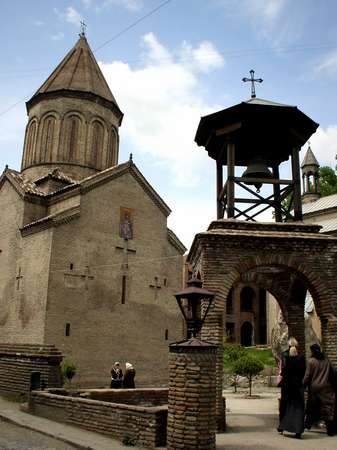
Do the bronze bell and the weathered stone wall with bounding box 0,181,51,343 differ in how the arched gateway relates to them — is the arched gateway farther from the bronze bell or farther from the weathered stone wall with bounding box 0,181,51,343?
the weathered stone wall with bounding box 0,181,51,343

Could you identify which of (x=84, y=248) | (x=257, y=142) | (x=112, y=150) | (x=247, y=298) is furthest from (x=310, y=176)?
(x=257, y=142)

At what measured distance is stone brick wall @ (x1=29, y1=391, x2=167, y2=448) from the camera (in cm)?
664

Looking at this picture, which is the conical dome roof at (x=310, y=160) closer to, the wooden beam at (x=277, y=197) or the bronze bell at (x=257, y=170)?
the wooden beam at (x=277, y=197)

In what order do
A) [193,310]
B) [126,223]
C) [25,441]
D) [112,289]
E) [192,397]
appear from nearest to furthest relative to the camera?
[192,397]
[193,310]
[25,441]
[112,289]
[126,223]

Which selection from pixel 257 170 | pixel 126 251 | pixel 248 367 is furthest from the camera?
pixel 126 251

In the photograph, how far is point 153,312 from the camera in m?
20.8

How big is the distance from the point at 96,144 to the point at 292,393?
62.3 ft

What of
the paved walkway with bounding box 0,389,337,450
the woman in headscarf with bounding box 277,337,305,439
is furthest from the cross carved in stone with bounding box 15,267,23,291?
the woman in headscarf with bounding box 277,337,305,439

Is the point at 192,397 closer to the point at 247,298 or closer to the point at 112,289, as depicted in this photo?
the point at 112,289

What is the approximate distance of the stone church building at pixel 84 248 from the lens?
18.1 meters

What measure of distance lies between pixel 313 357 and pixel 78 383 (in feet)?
39.2

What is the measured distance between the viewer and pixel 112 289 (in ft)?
64.4

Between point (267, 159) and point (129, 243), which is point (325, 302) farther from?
point (129, 243)

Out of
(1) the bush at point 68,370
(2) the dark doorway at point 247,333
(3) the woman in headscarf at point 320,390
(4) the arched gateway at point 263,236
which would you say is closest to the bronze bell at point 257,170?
(4) the arched gateway at point 263,236
